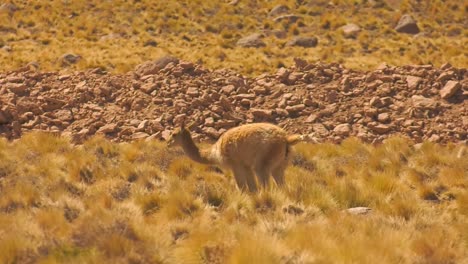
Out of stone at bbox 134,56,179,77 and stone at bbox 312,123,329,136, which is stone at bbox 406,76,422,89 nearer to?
stone at bbox 312,123,329,136

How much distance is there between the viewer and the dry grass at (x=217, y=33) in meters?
20.2

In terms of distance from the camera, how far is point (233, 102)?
1515cm

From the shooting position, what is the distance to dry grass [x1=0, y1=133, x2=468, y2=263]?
5984 mm

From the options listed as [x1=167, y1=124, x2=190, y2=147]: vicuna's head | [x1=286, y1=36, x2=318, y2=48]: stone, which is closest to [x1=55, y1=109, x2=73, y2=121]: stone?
[x1=167, y1=124, x2=190, y2=147]: vicuna's head

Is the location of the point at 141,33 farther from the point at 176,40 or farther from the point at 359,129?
the point at 359,129

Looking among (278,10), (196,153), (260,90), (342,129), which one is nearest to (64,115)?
(260,90)

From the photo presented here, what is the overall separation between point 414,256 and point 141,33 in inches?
818

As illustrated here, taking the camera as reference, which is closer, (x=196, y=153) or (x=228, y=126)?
(x=196, y=153)

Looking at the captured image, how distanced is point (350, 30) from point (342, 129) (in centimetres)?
1212

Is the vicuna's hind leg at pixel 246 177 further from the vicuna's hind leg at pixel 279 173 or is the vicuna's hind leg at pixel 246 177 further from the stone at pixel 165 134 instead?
the stone at pixel 165 134

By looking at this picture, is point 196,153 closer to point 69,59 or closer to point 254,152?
point 254,152

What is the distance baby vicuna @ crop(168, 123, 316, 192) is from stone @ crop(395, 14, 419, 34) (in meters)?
18.2

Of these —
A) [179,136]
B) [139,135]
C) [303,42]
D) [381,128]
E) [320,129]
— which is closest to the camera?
[179,136]

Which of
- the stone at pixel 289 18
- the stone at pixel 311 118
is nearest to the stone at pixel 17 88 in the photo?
the stone at pixel 311 118
